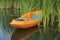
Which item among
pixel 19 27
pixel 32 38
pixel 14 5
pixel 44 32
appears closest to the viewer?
pixel 32 38

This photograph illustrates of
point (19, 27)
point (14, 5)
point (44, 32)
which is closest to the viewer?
point (44, 32)

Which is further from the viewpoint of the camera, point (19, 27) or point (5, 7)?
point (5, 7)

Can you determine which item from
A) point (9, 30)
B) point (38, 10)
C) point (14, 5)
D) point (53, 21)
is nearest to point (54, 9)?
point (53, 21)

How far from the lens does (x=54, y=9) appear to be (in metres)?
8.18

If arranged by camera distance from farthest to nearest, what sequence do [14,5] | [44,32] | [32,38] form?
[14,5] → [44,32] → [32,38]

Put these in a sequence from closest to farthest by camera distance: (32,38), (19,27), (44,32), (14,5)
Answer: (32,38)
(44,32)
(19,27)
(14,5)

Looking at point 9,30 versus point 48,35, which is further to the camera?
point 9,30

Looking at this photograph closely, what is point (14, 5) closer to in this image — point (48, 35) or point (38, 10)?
point (38, 10)

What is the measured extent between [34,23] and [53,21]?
0.83 m

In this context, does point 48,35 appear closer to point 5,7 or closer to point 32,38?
point 32,38

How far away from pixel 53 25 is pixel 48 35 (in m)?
0.73

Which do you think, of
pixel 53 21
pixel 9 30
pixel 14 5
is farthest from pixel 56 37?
pixel 14 5

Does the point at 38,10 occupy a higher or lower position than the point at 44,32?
higher

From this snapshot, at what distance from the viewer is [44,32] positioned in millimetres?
8383
